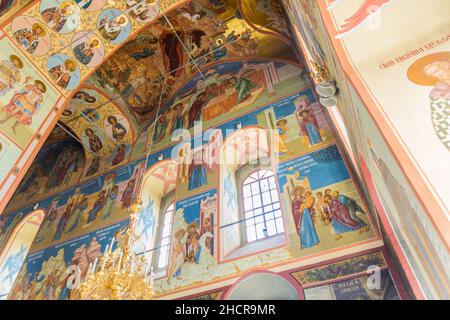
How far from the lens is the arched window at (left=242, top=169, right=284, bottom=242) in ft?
21.5

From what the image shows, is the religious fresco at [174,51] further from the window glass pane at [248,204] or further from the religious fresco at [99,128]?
the window glass pane at [248,204]

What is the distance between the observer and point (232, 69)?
10852 millimetres

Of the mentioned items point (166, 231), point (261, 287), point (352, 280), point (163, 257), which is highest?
point (166, 231)

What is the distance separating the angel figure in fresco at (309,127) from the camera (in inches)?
273

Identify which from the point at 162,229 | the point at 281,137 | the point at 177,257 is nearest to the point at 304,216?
the point at 281,137

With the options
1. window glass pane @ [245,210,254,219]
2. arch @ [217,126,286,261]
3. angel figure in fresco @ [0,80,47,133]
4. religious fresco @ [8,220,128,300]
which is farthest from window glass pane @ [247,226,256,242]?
angel figure in fresco @ [0,80,47,133]

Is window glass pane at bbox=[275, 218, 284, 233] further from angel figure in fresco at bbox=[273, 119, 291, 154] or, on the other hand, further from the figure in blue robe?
the figure in blue robe

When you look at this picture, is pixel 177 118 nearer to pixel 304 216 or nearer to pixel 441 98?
pixel 304 216

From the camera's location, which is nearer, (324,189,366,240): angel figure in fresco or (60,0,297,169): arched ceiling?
(324,189,366,240): angel figure in fresco

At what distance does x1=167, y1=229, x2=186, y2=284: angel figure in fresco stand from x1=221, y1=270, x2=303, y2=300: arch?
1.32 meters

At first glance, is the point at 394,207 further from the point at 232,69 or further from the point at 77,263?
the point at 232,69

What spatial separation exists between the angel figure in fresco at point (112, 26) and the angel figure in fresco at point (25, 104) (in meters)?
2.19

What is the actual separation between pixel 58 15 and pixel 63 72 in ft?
4.59

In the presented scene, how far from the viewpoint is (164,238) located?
7.91 m
